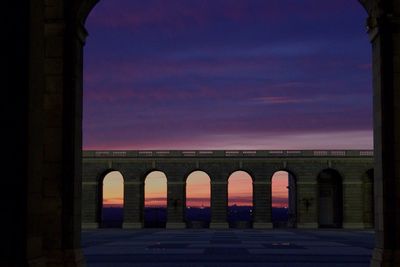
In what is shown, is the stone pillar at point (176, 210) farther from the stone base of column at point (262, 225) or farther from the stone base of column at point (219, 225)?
the stone base of column at point (262, 225)

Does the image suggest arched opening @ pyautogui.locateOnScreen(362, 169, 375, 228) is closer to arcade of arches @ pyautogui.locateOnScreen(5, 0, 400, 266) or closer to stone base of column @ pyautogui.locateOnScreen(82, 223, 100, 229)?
stone base of column @ pyautogui.locateOnScreen(82, 223, 100, 229)

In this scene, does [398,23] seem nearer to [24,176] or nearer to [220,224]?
[24,176]

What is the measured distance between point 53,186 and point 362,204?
66.6 meters

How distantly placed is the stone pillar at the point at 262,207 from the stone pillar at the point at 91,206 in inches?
737

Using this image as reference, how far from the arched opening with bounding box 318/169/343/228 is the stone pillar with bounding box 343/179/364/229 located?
13.1 ft

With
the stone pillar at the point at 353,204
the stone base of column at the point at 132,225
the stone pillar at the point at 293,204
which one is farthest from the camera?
the stone pillar at the point at 293,204

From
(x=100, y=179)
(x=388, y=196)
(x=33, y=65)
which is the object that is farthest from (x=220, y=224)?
(x=33, y=65)

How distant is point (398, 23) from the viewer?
17.3 metres

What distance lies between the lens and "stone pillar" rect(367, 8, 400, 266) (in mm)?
17094

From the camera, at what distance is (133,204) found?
262ft

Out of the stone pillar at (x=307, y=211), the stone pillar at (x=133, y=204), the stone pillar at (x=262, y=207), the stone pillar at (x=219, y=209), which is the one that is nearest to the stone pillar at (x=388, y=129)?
the stone pillar at (x=262, y=207)

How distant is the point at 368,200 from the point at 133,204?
28.6m

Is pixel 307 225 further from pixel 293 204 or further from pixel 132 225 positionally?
pixel 132 225

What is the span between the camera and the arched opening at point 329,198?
8438 centimetres
